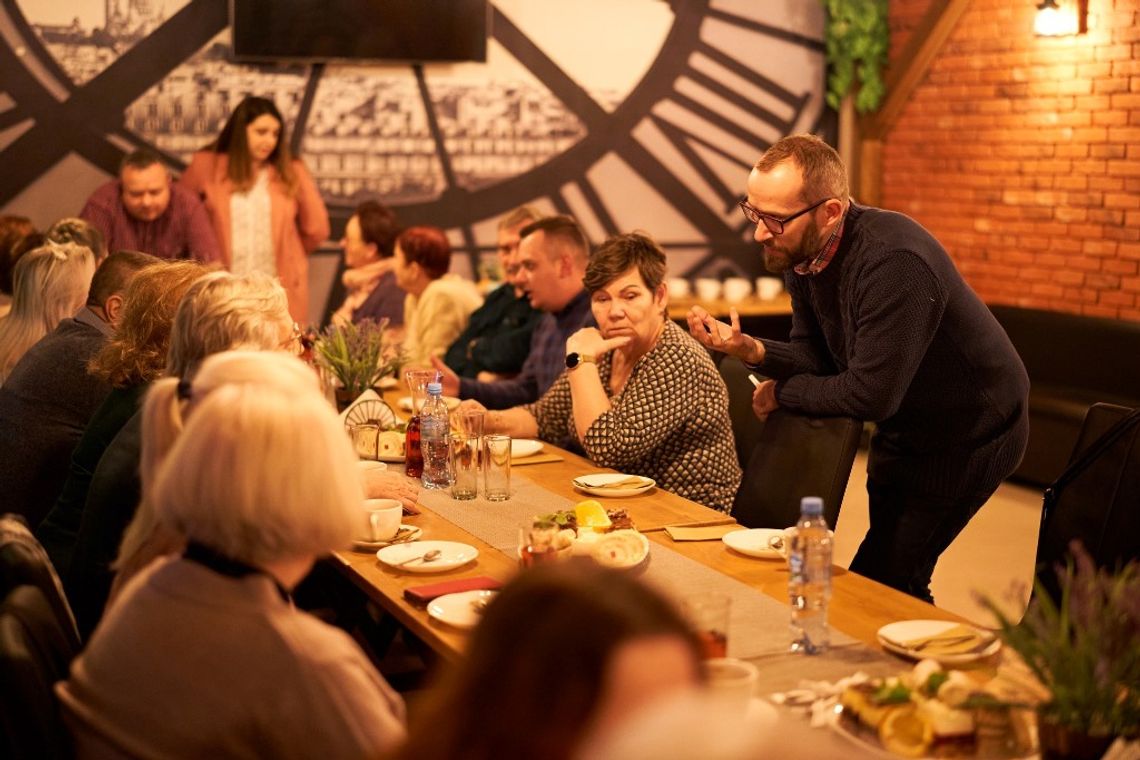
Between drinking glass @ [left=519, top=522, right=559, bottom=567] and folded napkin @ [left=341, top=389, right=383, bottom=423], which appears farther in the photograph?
folded napkin @ [left=341, top=389, right=383, bottom=423]

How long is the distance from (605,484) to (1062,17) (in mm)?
4803

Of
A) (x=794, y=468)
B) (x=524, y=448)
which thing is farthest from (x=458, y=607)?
(x=524, y=448)

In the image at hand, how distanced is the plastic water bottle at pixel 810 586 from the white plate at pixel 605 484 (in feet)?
3.40

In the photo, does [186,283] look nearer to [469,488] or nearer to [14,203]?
[469,488]

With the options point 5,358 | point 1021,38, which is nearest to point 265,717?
point 5,358

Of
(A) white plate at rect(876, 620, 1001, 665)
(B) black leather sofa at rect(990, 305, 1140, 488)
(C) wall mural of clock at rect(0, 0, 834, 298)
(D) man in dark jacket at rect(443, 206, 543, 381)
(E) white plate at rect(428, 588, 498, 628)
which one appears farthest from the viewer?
(C) wall mural of clock at rect(0, 0, 834, 298)

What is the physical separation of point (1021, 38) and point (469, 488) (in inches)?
206

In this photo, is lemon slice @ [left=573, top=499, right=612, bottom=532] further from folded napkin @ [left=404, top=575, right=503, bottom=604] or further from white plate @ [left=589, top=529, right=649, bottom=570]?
folded napkin @ [left=404, top=575, right=503, bottom=604]

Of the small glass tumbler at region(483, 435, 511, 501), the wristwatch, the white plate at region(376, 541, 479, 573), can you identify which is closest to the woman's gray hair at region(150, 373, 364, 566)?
the white plate at region(376, 541, 479, 573)

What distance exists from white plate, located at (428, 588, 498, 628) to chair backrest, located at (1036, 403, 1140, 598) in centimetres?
124

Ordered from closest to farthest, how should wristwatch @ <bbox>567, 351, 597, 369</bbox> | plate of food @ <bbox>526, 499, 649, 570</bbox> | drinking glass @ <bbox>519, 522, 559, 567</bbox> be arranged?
drinking glass @ <bbox>519, 522, 559, 567</bbox> < plate of food @ <bbox>526, 499, 649, 570</bbox> < wristwatch @ <bbox>567, 351, 597, 369</bbox>

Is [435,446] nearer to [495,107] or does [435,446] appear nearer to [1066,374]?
[1066,374]

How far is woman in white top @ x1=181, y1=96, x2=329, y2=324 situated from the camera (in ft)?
22.4

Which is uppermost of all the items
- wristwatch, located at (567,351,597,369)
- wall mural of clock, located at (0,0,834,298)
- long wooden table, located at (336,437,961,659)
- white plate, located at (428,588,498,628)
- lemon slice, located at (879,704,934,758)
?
wall mural of clock, located at (0,0,834,298)
